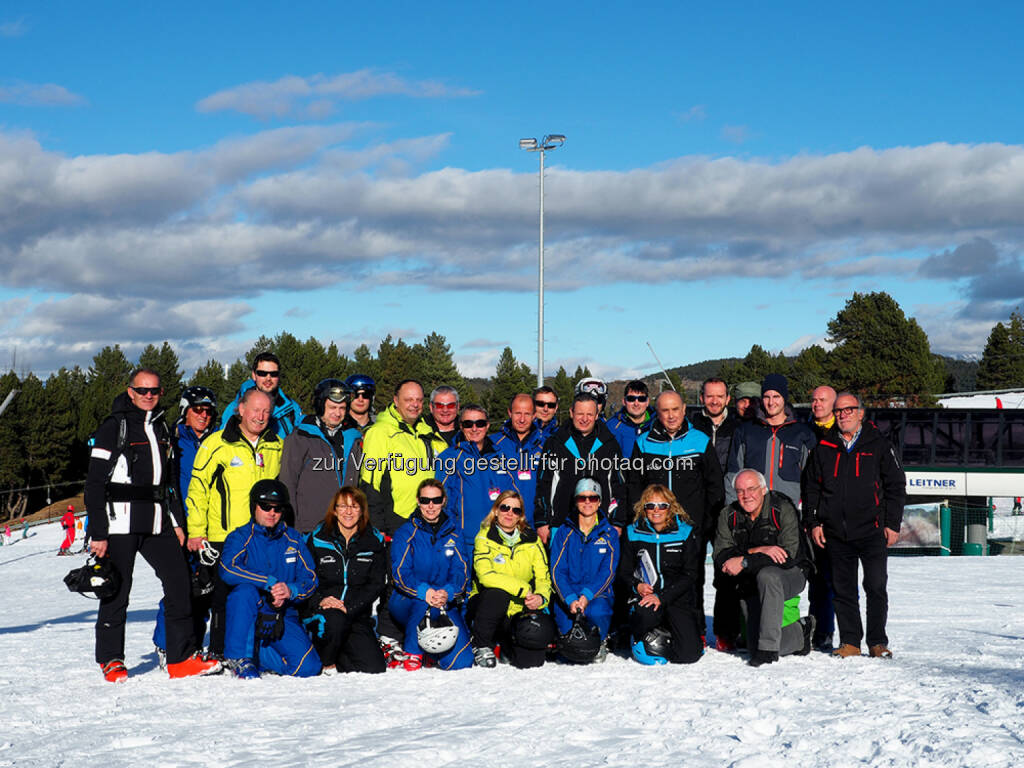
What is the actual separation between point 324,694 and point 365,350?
86.4 meters

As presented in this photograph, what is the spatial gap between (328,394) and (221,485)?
108cm

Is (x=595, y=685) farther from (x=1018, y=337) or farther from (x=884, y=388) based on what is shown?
(x=1018, y=337)

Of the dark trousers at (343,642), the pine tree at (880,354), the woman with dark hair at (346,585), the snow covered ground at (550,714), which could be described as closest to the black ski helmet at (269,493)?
the woman with dark hair at (346,585)

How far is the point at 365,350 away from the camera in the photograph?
91312 mm

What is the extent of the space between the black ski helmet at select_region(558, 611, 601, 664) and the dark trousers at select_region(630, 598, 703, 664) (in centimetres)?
32

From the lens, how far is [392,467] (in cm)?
740

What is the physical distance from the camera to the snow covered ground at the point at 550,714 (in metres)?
4.55

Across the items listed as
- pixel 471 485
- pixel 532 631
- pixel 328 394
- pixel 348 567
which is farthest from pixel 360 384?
pixel 532 631

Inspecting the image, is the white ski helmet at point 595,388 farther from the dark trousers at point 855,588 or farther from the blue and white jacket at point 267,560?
the blue and white jacket at point 267,560

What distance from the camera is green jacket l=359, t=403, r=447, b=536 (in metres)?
7.38

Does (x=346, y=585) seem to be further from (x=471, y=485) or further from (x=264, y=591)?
(x=471, y=485)

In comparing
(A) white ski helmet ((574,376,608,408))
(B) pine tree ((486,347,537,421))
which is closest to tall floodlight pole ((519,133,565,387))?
(A) white ski helmet ((574,376,608,408))

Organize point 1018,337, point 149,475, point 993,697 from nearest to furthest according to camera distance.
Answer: point 993,697
point 149,475
point 1018,337

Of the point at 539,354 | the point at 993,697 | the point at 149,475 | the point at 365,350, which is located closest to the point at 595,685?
the point at 993,697
